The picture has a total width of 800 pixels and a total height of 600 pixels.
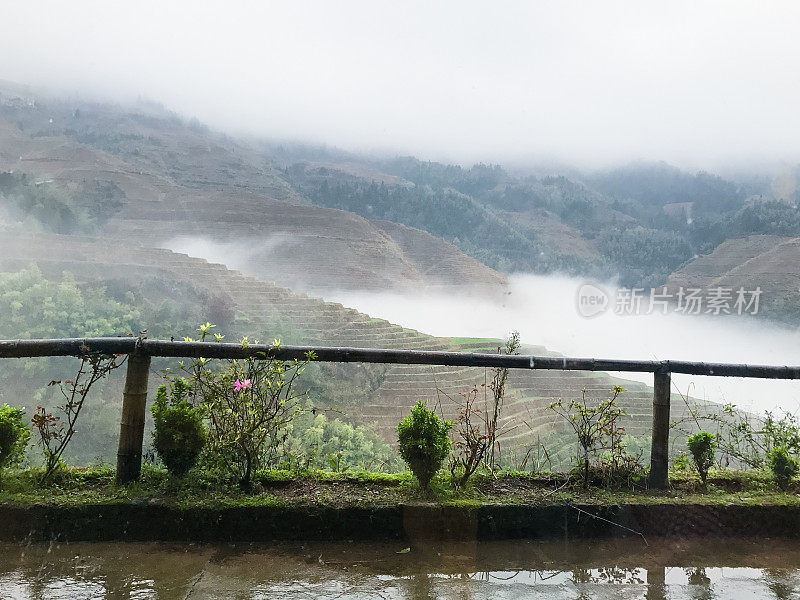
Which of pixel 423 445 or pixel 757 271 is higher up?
pixel 757 271

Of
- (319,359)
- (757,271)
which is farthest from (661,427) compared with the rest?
(757,271)

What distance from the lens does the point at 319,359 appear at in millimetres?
2158

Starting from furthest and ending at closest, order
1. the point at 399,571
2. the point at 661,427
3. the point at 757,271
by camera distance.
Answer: the point at 757,271 → the point at 661,427 → the point at 399,571

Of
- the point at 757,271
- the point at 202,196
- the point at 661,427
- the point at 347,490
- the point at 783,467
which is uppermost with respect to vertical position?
the point at 202,196

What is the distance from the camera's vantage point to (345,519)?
1953mm

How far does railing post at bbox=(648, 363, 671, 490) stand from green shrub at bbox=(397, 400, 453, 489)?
2.90ft

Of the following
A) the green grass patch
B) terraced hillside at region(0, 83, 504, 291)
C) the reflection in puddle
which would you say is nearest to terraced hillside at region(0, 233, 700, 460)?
terraced hillside at region(0, 83, 504, 291)

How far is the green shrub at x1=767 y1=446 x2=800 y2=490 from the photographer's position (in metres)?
2.32

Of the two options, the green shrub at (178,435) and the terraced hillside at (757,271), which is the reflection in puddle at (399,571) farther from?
the terraced hillside at (757,271)

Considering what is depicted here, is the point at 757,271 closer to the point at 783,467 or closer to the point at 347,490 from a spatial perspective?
the point at 783,467

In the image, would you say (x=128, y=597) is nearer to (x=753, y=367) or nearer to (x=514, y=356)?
(x=514, y=356)

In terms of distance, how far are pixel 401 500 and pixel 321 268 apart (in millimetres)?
23946

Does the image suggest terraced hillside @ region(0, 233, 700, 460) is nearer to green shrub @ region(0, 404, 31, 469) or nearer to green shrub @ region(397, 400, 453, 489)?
green shrub @ region(397, 400, 453, 489)

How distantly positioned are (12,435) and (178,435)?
567 mm
